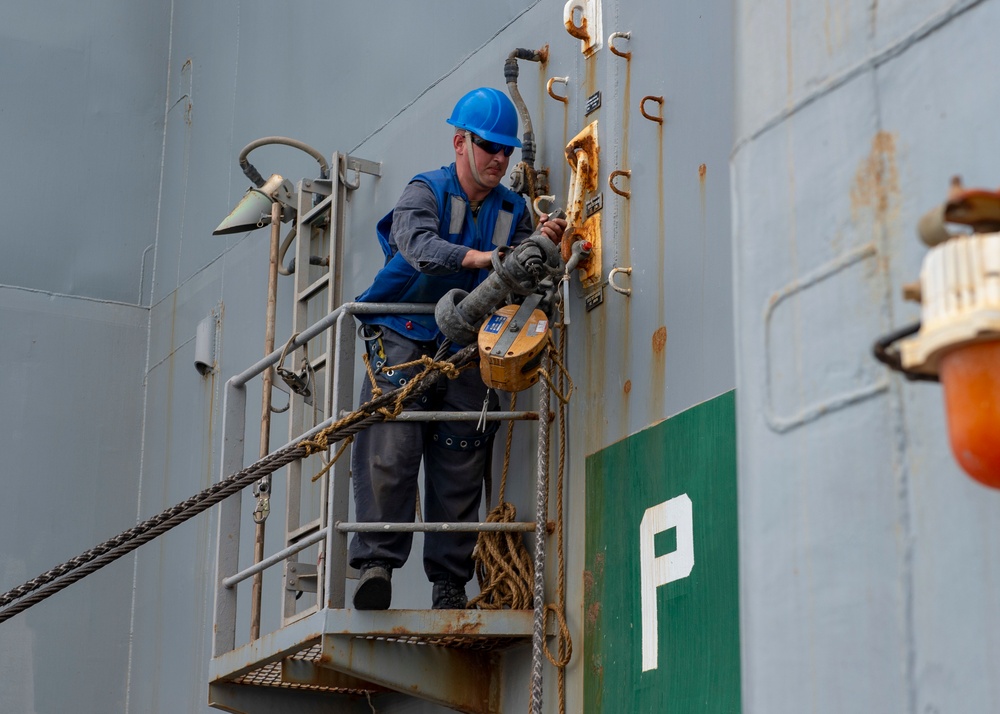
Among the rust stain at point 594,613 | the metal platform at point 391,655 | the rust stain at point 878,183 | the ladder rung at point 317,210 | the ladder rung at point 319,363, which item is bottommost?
the metal platform at point 391,655

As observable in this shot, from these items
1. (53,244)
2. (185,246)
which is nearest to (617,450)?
(185,246)

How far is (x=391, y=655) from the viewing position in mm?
5516

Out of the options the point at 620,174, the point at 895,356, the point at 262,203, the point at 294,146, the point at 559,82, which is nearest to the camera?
the point at 895,356

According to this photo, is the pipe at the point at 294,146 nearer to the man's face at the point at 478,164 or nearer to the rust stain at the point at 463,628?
the man's face at the point at 478,164

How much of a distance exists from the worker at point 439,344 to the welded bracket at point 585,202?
0.21m

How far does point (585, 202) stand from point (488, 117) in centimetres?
47

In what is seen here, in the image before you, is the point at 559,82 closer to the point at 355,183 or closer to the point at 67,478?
the point at 355,183

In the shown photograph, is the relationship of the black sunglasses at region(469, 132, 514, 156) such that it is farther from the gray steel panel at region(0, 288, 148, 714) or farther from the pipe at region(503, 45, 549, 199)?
the gray steel panel at region(0, 288, 148, 714)

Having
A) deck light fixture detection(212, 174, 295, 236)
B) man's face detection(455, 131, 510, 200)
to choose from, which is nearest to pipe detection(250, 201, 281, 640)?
deck light fixture detection(212, 174, 295, 236)

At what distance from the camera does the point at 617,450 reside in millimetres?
5297

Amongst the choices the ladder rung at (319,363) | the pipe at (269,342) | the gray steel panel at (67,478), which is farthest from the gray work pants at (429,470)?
the gray steel panel at (67,478)

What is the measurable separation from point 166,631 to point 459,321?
3.87 meters

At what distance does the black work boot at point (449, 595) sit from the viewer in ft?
18.3

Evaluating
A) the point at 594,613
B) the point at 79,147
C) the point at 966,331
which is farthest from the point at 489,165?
the point at 79,147
